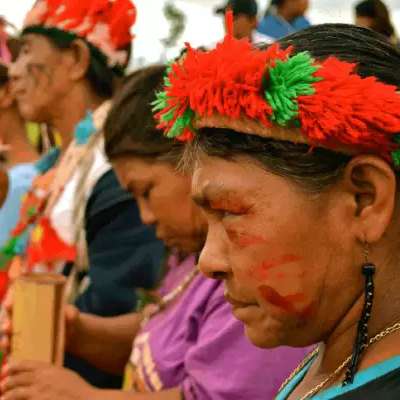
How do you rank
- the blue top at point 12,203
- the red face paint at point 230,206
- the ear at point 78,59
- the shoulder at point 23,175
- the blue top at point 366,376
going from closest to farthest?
the blue top at point 366,376 < the red face paint at point 230,206 < the ear at point 78,59 < the blue top at point 12,203 < the shoulder at point 23,175

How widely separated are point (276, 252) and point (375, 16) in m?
3.98

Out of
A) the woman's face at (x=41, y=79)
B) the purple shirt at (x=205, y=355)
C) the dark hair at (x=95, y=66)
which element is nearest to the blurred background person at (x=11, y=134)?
the woman's face at (x=41, y=79)

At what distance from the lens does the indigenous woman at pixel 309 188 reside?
1.14 metres

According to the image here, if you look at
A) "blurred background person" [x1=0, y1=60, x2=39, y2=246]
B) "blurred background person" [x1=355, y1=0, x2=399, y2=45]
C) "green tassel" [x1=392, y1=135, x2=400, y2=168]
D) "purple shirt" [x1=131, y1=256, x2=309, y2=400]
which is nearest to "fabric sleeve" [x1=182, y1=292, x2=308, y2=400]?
"purple shirt" [x1=131, y1=256, x2=309, y2=400]

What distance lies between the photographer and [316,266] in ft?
3.90

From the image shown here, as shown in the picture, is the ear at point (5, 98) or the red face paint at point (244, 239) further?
the ear at point (5, 98)

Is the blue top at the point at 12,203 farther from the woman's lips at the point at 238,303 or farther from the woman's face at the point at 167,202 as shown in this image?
the woman's lips at the point at 238,303


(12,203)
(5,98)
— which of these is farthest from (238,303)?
(5,98)

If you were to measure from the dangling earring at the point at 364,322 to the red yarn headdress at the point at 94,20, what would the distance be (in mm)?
2285

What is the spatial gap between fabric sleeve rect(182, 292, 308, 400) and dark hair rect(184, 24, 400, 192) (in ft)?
1.91

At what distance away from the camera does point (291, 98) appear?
117 centimetres

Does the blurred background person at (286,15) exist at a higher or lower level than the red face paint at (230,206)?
higher

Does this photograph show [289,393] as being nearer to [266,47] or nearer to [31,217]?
[266,47]

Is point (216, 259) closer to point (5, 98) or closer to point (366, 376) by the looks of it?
point (366, 376)
